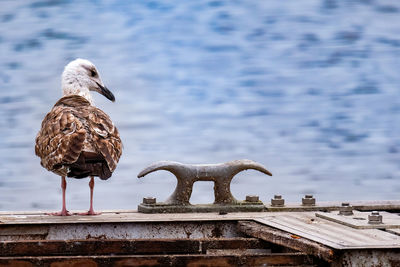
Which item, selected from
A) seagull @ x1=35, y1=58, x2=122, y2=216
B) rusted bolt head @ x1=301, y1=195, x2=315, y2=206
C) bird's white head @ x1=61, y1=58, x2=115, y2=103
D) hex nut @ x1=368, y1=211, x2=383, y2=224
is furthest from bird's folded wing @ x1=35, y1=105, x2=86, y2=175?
hex nut @ x1=368, y1=211, x2=383, y2=224

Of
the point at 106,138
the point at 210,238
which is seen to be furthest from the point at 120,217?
the point at 210,238

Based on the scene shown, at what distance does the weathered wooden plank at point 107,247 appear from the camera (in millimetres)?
5895

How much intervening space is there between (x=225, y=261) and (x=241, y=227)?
1470mm

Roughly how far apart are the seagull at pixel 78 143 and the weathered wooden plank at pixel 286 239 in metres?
1.46

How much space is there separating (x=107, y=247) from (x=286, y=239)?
1.16 meters

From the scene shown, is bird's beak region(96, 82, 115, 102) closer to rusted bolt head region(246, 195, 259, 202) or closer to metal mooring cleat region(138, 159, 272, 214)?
metal mooring cleat region(138, 159, 272, 214)

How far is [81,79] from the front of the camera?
9547 mm

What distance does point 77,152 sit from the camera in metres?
7.45

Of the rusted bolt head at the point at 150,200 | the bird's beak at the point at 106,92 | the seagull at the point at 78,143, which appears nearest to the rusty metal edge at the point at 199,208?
the rusted bolt head at the point at 150,200

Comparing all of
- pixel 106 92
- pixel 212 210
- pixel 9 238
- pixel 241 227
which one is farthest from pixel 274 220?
pixel 106 92

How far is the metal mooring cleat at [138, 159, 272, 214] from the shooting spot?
24.6 feet

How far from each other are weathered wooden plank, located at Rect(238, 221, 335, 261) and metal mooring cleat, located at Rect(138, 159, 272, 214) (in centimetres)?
87

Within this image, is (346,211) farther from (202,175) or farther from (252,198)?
(202,175)

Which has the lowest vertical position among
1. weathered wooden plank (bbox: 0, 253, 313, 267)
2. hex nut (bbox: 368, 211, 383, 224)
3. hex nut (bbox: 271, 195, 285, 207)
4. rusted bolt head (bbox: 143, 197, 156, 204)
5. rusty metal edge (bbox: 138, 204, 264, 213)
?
weathered wooden plank (bbox: 0, 253, 313, 267)
